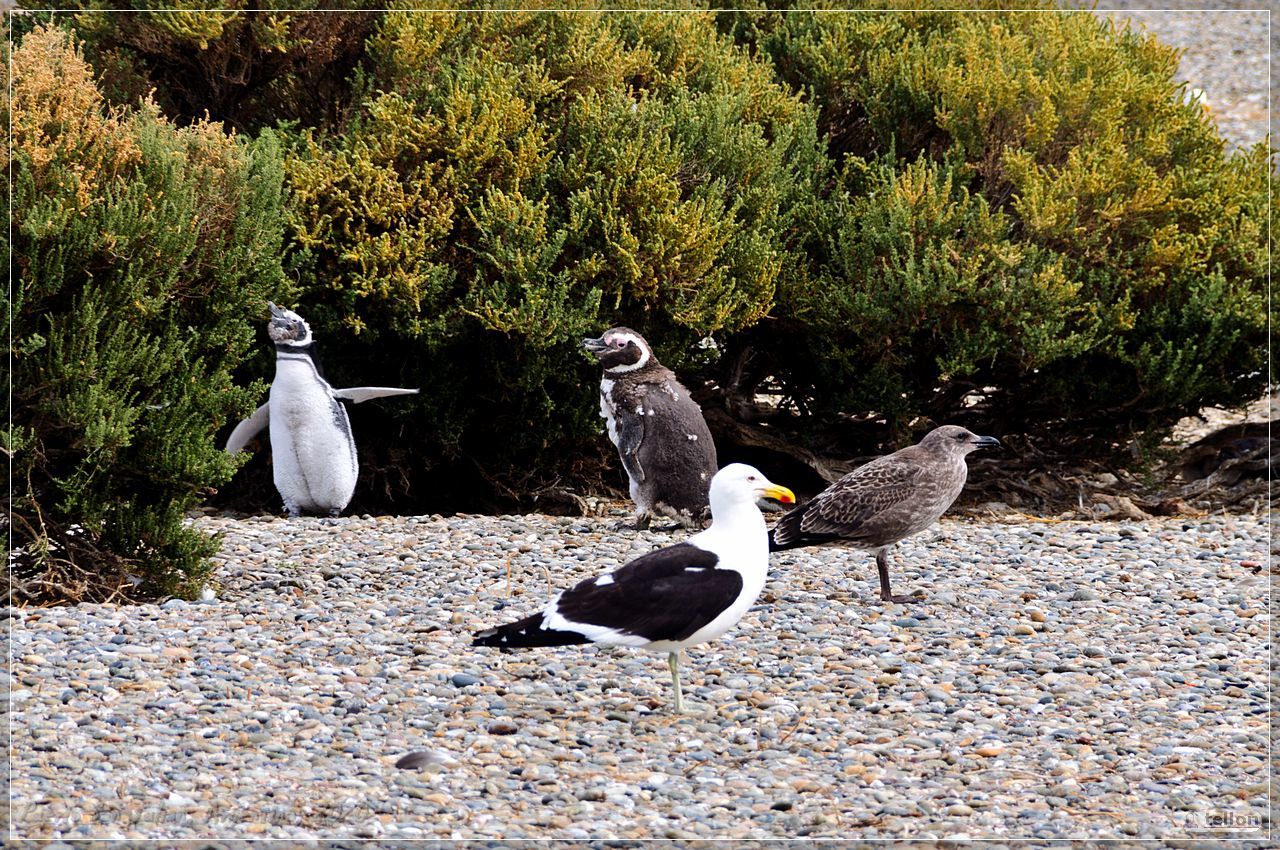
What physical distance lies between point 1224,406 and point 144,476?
287 inches

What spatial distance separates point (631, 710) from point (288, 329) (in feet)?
12.7

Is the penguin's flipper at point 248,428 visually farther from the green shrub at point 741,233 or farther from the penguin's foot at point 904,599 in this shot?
the penguin's foot at point 904,599

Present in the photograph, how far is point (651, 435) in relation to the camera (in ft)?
26.3

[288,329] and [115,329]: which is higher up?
[115,329]

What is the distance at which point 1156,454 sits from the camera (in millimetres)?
10297

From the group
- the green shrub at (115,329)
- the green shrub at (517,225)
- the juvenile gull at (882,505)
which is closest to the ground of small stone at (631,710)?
the juvenile gull at (882,505)

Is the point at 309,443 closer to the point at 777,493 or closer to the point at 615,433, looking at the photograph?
the point at 615,433

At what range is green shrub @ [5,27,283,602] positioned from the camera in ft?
19.3

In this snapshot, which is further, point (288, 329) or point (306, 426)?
point (306, 426)

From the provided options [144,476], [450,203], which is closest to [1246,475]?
[450,203]

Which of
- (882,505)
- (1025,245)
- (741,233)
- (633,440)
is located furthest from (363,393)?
(1025,245)

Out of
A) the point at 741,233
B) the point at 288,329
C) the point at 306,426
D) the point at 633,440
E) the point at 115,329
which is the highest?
the point at 741,233

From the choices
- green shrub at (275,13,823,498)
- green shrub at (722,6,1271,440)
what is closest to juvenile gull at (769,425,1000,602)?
green shrub at (275,13,823,498)

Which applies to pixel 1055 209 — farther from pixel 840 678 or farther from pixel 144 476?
pixel 144 476
